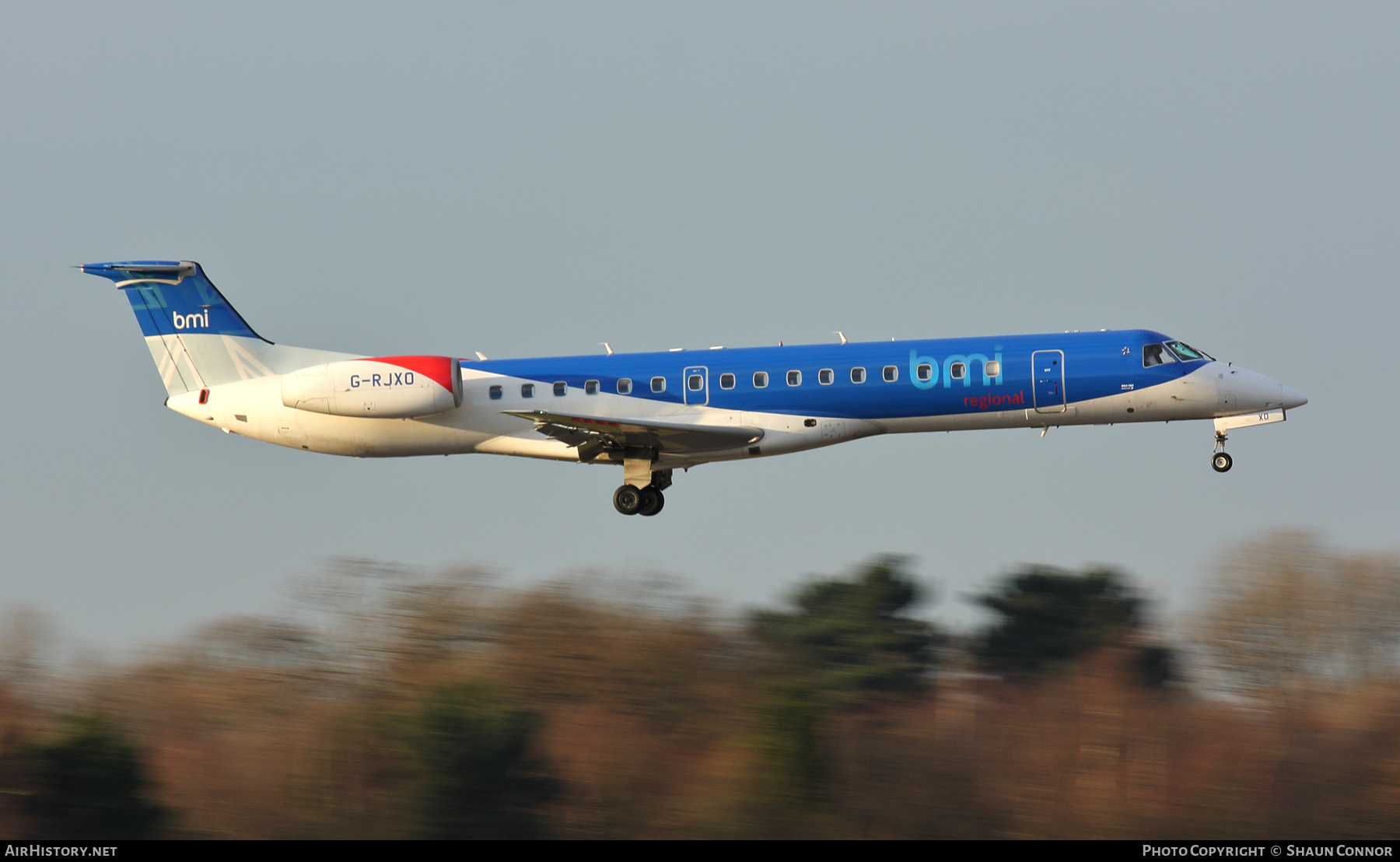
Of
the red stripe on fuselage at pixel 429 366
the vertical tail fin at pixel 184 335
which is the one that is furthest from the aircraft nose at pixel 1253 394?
the vertical tail fin at pixel 184 335

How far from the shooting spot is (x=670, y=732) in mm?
31984

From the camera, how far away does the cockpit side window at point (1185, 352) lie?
98.8 ft

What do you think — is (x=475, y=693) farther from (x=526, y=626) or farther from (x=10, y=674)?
(x=10, y=674)

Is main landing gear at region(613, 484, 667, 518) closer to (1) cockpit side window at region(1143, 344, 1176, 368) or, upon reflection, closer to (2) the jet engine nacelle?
(2) the jet engine nacelle

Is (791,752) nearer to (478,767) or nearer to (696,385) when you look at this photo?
(478,767)

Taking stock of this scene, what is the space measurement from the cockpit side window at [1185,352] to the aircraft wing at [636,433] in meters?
8.56

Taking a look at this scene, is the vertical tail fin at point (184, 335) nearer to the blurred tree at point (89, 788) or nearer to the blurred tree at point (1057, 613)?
the blurred tree at point (89, 788)

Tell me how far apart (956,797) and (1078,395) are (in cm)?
836

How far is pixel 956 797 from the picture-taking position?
2950cm

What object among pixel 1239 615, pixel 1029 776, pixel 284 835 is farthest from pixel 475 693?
pixel 1239 615

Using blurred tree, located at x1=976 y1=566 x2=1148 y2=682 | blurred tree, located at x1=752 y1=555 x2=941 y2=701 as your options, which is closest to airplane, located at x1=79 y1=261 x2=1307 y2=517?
blurred tree, located at x1=752 y1=555 x2=941 y2=701

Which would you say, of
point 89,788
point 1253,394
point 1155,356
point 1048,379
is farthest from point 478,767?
point 1253,394

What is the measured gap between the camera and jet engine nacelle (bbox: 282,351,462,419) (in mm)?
30781
